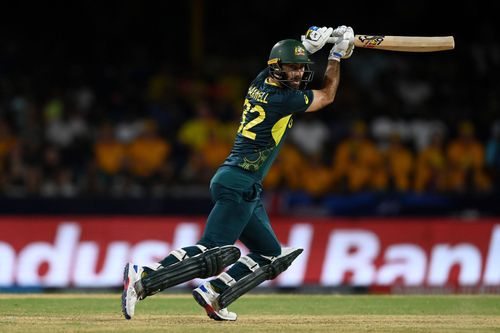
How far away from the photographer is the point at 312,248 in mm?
13922

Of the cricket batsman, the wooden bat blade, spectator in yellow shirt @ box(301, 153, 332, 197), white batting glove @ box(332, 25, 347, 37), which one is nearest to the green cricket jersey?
the cricket batsman

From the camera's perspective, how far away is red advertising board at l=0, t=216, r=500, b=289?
13.6m

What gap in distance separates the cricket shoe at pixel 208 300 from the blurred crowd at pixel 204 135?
6.81 meters

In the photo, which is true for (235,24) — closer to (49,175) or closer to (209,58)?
(209,58)

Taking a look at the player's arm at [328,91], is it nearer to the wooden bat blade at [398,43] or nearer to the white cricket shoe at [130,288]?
the wooden bat blade at [398,43]

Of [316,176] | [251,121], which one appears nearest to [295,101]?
[251,121]

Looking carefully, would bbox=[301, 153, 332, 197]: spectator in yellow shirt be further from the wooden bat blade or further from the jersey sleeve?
the jersey sleeve

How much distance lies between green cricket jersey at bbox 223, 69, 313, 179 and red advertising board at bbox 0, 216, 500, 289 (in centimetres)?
538

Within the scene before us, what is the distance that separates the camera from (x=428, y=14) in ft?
69.2

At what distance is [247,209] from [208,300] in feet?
2.55

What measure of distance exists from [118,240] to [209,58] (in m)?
6.85

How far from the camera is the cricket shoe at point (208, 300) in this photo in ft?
27.4

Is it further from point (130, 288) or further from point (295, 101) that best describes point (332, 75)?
point (130, 288)

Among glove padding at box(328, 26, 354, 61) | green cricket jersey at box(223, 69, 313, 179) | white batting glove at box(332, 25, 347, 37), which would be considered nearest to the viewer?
green cricket jersey at box(223, 69, 313, 179)
